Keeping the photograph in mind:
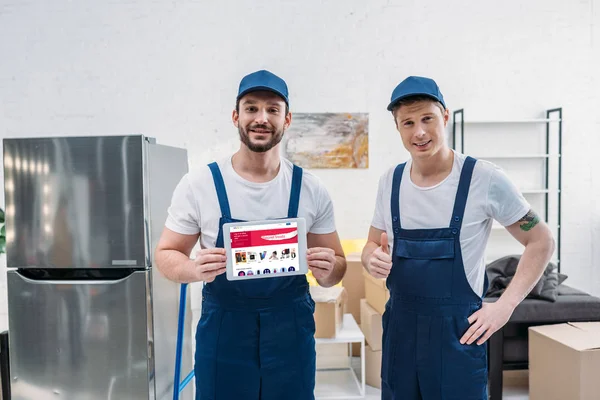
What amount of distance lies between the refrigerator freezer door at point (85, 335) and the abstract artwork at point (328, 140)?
202 cm

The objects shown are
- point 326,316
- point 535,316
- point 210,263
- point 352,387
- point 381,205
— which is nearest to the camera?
point 210,263

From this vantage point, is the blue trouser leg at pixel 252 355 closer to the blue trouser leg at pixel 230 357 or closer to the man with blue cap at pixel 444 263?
the blue trouser leg at pixel 230 357

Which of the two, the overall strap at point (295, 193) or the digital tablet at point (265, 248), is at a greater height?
the overall strap at point (295, 193)

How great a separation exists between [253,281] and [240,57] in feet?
9.46

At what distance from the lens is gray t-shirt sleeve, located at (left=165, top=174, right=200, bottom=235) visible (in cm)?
178

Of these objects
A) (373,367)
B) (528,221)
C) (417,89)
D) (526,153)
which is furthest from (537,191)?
(417,89)

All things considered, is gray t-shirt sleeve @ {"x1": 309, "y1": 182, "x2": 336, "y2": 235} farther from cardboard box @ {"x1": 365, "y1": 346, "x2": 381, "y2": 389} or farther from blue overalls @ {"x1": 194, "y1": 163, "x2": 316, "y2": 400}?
cardboard box @ {"x1": 365, "y1": 346, "x2": 381, "y2": 389}

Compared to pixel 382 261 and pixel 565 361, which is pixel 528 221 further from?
pixel 565 361

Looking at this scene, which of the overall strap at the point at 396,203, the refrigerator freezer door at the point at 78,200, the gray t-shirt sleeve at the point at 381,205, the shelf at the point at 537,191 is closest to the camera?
the overall strap at the point at 396,203

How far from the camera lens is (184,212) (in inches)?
Answer: 70.0

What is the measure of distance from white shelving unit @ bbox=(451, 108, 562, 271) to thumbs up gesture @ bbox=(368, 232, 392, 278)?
9.16ft

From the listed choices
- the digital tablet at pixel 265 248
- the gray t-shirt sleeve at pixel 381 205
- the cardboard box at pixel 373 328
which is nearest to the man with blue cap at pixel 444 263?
the gray t-shirt sleeve at pixel 381 205

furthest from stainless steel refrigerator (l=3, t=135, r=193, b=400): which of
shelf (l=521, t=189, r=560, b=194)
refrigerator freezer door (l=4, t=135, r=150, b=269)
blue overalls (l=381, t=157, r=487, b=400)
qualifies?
shelf (l=521, t=189, r=560, b=194)

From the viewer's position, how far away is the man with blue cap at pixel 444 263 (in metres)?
1.66
